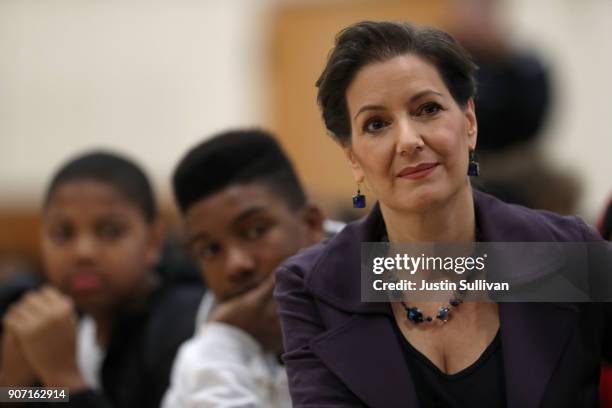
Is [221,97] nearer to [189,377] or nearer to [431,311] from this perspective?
[189,377]

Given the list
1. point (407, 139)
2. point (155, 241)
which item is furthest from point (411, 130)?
point (155, 241)

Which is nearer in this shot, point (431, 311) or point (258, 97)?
point (431, 311)

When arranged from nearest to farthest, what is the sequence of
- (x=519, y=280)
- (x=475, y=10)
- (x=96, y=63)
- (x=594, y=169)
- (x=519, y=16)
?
(x=519, y=280) → (x=475, y=10) → (x=594, y=169) → (x=519, y=16) → (x=96, y=63)

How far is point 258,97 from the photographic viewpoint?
5113mm

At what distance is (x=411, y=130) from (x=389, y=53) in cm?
11

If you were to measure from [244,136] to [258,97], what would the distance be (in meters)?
3.40

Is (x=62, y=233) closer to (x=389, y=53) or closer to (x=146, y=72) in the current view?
(x=389, y=53)

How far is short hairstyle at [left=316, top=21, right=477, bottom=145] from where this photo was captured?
3.93ft

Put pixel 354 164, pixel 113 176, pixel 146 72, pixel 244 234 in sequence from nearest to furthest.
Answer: pixel 354 164
pixel 244 234
pixel 113 176
pixel 146 72

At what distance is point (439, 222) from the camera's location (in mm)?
1222

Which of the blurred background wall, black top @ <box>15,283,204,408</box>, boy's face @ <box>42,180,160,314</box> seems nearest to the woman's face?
black top @ <box>15,283,204,408</box>

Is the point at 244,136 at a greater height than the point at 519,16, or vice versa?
the point at 519,16

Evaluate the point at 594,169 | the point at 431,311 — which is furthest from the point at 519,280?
the point at 594,169

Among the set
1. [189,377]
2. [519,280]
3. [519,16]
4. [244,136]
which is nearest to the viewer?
[519,280]
